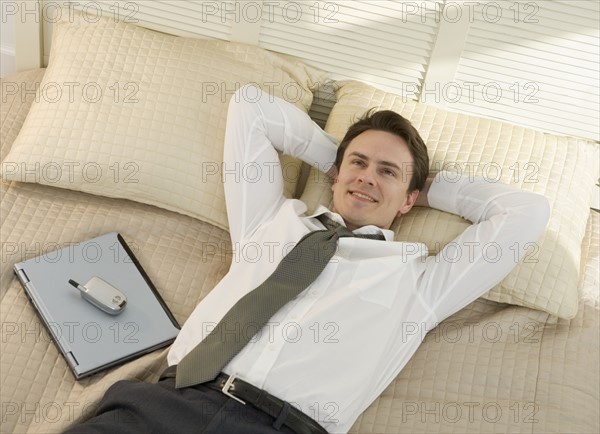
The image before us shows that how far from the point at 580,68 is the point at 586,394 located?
97 centimetres

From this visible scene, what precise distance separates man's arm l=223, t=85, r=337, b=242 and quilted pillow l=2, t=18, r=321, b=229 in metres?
0.03

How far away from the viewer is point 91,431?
5.04 feet

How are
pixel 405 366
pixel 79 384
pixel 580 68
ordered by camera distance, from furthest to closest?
pixel 580 68, pixel 405 366, pixel 79 384

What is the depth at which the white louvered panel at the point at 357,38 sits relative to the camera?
226 cm

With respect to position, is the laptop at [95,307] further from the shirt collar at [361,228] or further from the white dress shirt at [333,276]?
the shirt collar at [361,228]

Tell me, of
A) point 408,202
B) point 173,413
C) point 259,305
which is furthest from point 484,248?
point 173,413

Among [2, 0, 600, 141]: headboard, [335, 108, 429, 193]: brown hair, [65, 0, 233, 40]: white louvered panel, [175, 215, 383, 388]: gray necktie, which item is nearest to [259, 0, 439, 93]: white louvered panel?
[2, 0, 600, 141]: headboard

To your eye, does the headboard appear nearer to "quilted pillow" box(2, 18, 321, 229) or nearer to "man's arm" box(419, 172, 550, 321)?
"quilted pillow" box(2, 18, 321, 229)

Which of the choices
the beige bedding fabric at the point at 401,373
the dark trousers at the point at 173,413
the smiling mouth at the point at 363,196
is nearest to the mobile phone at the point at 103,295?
the beige bedding fabric at the point at 401,373

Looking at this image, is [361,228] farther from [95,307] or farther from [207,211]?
[95,307]

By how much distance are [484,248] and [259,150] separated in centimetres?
63

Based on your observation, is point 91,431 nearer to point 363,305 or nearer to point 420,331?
point 363,305

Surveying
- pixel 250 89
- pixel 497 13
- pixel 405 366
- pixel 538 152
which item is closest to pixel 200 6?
pixel 250 89

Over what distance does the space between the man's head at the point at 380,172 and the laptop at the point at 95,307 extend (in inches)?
20.9
